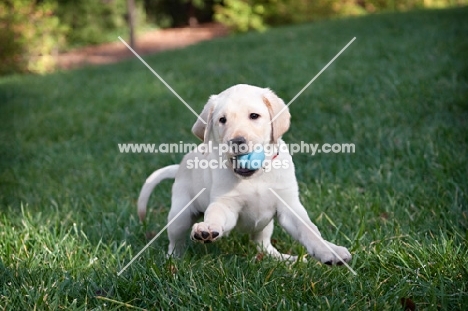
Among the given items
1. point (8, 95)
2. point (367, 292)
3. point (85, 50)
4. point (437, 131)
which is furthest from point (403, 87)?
point (85, 50)

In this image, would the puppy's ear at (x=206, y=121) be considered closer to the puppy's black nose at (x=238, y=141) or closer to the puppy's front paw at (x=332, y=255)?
the puppy's black nose at (x=238, y=141)

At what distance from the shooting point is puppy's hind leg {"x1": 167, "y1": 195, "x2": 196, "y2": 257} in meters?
3.16

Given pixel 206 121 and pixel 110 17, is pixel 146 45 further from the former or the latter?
pixel 206 121

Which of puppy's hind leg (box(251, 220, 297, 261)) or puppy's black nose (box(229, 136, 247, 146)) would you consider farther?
puppy's hind leg (box(251, 220, 297, 261))

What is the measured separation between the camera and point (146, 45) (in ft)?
62.9

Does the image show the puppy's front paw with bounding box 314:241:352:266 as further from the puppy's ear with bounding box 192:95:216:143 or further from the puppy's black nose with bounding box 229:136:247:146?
the puppy's ear with bounding box 192:95:216:143

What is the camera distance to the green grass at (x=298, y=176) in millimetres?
2434

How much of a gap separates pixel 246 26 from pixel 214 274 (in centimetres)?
1665

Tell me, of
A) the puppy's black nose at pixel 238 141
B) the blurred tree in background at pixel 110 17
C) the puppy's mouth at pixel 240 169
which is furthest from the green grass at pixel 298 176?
the blurred tree in background at pixel 110 17

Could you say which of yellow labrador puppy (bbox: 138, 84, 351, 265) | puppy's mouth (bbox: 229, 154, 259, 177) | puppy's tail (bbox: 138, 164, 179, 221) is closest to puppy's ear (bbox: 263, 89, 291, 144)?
yellow labrador puppy (bbox: 138, 84, 351, 265)

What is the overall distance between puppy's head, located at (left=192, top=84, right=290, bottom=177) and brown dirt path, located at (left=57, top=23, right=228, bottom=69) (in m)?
13.4

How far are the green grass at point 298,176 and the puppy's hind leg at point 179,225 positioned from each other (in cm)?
9

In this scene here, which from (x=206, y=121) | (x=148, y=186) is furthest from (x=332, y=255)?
(x=148, y=186)

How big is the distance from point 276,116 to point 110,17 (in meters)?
19.9
